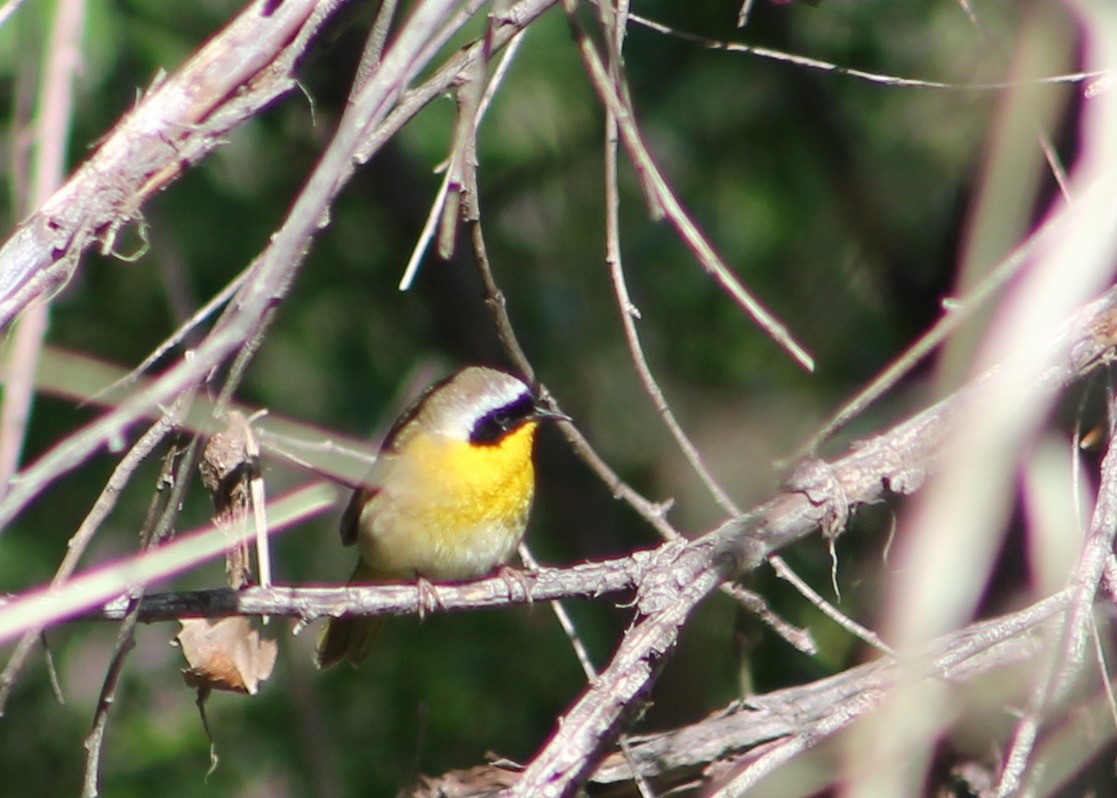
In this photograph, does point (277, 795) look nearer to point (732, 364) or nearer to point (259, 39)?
point (732, 364)

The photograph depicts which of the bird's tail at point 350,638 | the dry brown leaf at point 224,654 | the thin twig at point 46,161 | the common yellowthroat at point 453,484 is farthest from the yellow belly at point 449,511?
the thin twig at point 46,161

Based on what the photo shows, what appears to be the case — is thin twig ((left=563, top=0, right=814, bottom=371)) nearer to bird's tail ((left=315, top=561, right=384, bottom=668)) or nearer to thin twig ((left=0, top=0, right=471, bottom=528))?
thin twig ((left=0, top=0, right=471, bottom=528))

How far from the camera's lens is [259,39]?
2311 millimetres

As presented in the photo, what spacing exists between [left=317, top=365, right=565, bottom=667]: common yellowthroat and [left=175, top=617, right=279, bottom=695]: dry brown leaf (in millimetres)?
1307

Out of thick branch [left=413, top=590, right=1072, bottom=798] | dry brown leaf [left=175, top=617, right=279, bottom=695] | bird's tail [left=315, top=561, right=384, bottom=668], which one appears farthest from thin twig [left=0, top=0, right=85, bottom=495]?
bird's tail [left=315, top=561, right=384, bottom=668]

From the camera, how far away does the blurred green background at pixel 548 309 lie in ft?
16.3

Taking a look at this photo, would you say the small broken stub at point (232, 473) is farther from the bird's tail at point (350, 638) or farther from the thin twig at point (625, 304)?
the bird's tail at point (350, 638)

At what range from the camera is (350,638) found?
4.49 meters

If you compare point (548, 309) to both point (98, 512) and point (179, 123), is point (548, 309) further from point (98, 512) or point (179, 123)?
point (98, 512)

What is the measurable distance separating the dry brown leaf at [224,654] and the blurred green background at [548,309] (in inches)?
77.9

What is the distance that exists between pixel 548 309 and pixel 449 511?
69.0 inches

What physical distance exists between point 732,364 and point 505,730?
5.69ft

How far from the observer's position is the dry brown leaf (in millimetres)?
2754

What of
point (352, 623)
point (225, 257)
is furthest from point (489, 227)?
point (352, 623)
